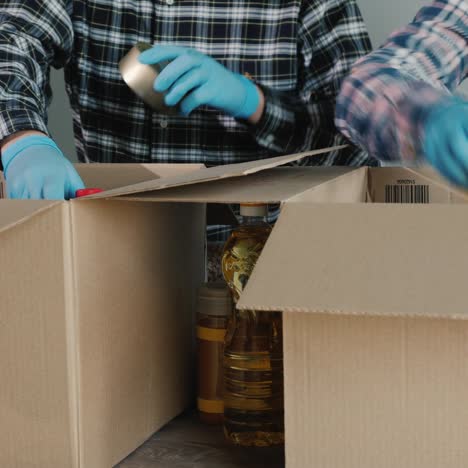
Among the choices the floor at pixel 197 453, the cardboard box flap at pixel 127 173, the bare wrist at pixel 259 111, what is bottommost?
the floor at pixel 197 453

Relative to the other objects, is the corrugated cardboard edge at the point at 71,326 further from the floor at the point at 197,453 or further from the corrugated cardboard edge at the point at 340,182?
the corrugated cardboard edge at the point at 340,182

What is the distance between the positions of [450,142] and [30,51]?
3.01ft

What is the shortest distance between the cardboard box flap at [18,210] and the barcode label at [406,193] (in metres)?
0.54

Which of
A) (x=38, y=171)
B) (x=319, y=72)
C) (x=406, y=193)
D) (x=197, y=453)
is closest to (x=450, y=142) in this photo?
(x=406, y=193)

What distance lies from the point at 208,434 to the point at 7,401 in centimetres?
22

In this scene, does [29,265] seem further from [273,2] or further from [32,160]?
[273,2]

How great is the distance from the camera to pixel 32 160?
3.40ft

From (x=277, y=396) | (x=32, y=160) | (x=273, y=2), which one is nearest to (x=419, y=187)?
(x=277, y=396)

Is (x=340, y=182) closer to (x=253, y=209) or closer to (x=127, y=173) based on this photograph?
(x=253, y=209)

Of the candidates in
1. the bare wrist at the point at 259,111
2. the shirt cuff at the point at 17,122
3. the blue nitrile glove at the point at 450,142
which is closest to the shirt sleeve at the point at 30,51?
the shirt cuff at the point at 17,122

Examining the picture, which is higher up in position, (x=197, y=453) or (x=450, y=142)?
(x=450, y=142)

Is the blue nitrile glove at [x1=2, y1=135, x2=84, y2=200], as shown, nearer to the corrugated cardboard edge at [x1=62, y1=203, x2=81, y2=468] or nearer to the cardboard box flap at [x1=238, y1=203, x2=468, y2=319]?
the corrugated cardboard edge at [x1=62, y1=203, x2=81, y2=468]

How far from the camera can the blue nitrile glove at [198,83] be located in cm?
126

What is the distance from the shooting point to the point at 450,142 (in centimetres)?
79
